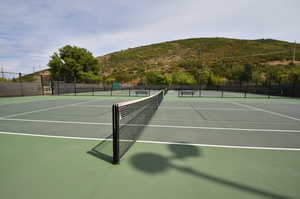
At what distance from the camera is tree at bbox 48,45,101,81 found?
33.6 meters

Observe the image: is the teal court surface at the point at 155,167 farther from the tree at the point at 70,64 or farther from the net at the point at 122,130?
the tree at the point at 70,64

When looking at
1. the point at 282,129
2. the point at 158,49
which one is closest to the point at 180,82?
the point at 282,129

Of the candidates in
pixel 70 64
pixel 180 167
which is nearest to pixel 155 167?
pixel 180 167

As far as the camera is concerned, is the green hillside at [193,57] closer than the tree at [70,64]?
No

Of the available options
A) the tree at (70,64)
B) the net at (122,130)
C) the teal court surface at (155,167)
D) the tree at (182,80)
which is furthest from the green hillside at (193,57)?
the net at (122,130)

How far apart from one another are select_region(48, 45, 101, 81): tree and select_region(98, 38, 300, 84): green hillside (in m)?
16.3

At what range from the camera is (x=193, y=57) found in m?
63.2

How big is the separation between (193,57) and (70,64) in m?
48.6

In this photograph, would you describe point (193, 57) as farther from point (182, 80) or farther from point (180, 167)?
point (180, 167)

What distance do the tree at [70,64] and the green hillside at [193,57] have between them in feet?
53.5

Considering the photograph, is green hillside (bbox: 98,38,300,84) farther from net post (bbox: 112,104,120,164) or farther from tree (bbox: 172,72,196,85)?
net post (bbox: 112,104,120,164)

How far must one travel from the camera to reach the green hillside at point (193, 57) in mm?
50500

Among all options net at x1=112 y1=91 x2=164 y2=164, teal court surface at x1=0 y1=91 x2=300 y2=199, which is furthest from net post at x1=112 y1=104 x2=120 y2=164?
teal court surface at x1=0 y1=91 x2=300 y2=199

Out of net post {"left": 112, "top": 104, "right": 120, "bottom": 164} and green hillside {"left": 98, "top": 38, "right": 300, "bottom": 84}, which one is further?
green hillside {"left": 98, "top": 38, "right": 300, "bottom": 84}
